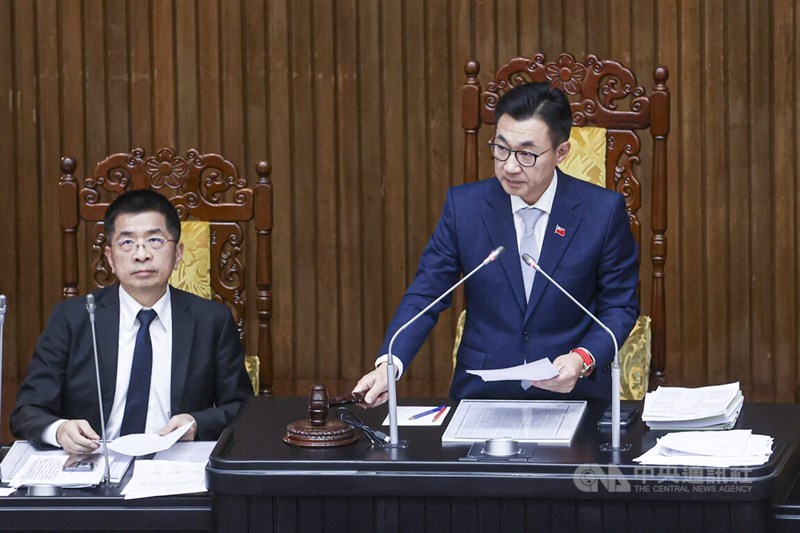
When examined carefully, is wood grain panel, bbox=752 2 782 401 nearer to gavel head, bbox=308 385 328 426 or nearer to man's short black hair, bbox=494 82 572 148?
man's short black hair, bbox=494 82 572 148

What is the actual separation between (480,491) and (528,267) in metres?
0.82

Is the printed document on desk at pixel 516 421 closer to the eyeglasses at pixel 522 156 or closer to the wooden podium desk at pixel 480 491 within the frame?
the wooden podium desk at pixel 480 491

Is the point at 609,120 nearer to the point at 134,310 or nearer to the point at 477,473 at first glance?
the point at 134,310

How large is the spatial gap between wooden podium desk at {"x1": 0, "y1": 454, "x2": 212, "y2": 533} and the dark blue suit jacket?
0.77 m

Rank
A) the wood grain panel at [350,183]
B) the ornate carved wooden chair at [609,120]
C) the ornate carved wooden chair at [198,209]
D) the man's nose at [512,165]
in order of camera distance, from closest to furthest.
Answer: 1. the man's nose at [512,165]
2. the ornate carved wooden chair at [198,209]
3. the ornate carved wooden chair at [609,120]
4. the wood grain panel at [350,183]

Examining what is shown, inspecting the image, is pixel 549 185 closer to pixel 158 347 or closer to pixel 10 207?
pixel 158 347

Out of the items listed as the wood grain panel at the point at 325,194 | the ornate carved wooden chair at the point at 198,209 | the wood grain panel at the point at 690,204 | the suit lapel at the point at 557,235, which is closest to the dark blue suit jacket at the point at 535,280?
the suit lapel at the point at 557,235

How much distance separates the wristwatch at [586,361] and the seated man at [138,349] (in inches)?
30.8

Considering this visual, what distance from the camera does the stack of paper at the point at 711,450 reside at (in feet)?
7.74

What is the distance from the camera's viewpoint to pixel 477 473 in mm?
2369

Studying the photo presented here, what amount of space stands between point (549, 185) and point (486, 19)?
196cm

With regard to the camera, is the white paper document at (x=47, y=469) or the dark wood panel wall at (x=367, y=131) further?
the dark wood panel wall at (x=367, y=131)

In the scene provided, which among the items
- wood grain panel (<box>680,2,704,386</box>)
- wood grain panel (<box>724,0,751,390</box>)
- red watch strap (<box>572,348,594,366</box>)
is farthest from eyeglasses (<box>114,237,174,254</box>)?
wood grain panel (<box>724,0,751,390</box>)

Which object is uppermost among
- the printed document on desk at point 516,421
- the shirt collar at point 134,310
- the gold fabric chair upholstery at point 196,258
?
the gold fabric chair upholstery at point 196,258
